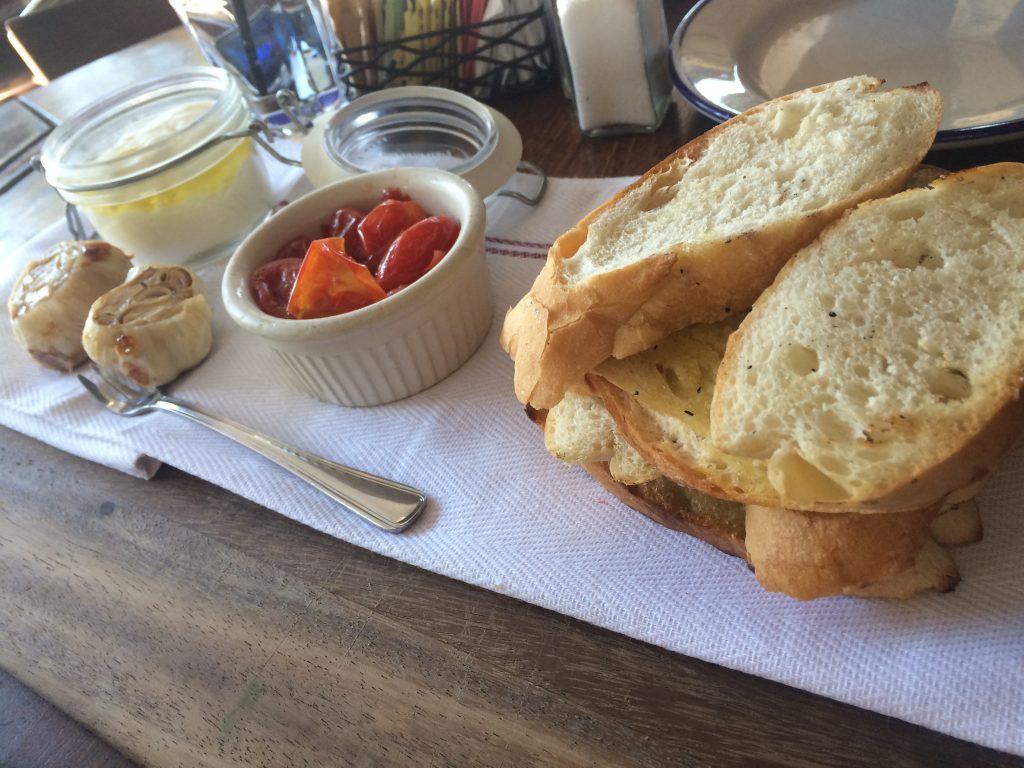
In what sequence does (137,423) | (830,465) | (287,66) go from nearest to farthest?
(830,465) → (137,423) → (287,66)

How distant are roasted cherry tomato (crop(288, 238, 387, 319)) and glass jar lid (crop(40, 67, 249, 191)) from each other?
0.55 metres

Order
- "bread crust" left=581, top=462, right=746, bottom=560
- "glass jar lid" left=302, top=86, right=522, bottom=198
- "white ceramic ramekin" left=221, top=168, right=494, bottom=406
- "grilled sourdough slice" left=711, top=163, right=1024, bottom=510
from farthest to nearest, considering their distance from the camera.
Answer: "glass jar lid" left=302, top=86, right=522, bottom=198
"white ceramic ramekin" left=221, top=168, right=494, bottom=406
"bread crust" left=581, top=462, right=746, bottom=560
"grilled sourdough slice" left=711, top=163, right=1024, bottom=510

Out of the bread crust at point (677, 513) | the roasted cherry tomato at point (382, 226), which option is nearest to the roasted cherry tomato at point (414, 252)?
the roasted cherry tomato at point (382, 226)

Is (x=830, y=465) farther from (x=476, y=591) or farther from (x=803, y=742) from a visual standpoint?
(x=476, y=591)

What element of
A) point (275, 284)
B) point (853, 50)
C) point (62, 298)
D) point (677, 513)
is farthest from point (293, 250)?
point (853, 50)

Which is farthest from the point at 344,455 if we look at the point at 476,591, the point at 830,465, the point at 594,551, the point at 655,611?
the point at 830,465

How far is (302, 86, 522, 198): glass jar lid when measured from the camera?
1.49m

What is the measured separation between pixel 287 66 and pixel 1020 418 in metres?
1.94

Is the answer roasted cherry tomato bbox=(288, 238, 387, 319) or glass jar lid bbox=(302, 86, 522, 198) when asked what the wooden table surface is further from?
glass jar lid bbox=(302, 86, 522, 198)

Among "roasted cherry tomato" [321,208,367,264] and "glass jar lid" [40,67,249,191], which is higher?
"glass jar lid" [40,67,249,191]

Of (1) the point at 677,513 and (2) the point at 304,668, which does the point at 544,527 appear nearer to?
(1) the point at 677,513

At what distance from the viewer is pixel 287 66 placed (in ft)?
6.50

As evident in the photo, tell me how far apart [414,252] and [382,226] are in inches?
4.0

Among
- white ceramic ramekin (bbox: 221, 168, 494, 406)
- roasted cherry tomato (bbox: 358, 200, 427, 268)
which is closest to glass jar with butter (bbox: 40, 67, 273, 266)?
white ceramic ramekin (bbox: 221, 168, 494, 406)
